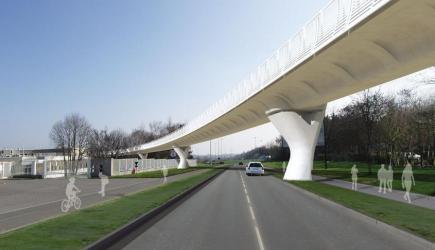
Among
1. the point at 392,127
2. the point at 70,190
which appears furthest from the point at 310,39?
the point at 392,127

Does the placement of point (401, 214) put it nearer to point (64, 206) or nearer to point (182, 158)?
point (64, 206)

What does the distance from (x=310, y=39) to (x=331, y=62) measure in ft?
6.37

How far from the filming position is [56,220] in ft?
44.8

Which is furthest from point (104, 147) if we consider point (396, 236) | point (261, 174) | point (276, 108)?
point (396, 236)

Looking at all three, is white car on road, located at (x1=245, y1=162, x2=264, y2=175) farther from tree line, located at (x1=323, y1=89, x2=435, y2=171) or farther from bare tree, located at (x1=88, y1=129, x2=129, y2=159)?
bare tree, located at (x1=88, y1=129, x2=129, y2=159)

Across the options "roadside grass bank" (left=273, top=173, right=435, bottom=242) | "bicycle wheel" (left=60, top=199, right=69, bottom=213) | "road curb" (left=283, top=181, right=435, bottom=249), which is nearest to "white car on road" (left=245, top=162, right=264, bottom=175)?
"road curb" (left=283, top=181, right=435, bottom=249)

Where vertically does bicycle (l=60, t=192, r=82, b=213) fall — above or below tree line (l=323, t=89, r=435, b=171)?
below

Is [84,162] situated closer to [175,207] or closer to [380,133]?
[380,133]

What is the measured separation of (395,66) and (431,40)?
3156 mm

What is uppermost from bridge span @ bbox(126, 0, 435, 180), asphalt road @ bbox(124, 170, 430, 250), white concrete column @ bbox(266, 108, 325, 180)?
bridge span @ bbox(126, 0, 435, 180)

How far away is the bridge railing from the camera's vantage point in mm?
17594

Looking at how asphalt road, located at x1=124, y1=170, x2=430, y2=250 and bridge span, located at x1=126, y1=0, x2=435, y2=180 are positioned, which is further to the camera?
bridge span, located at x1=126, y1=0, x2=435, y2=180

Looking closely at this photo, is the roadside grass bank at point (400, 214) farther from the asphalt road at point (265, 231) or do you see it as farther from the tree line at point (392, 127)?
the tree line at point (392, 127)

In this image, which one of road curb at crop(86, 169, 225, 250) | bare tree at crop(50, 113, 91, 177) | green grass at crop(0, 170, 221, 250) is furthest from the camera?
bare tree at crop(50, 113, 91, 177)
